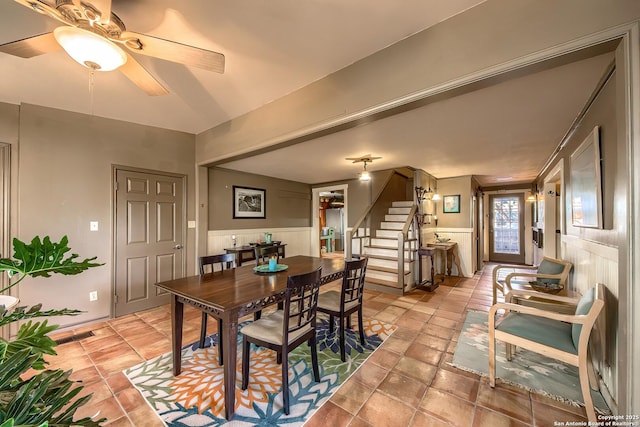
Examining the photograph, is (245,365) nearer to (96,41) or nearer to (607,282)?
(96,41)

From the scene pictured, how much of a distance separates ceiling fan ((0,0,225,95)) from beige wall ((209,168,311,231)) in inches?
122

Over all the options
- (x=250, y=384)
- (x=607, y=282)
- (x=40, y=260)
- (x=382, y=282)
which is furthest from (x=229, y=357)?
(x=382, y=282)

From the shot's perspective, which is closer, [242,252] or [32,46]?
[32,46]

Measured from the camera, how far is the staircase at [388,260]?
4.33 meters

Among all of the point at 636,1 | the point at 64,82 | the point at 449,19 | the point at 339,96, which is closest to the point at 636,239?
the point at 636,1

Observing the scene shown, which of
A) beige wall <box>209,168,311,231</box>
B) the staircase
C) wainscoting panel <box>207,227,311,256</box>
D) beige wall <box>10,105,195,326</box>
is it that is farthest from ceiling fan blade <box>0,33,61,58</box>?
the staircase

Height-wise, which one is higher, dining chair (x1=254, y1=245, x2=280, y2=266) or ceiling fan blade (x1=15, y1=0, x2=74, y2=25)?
ceiling fan blade (x1=15, y1=0, x2=74, y2=25)

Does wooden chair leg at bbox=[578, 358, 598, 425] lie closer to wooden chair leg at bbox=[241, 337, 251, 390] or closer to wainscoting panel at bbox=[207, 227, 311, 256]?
wooden chair leg at bbox=[241, 337, 251, 390]

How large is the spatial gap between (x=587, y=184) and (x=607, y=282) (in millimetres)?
839

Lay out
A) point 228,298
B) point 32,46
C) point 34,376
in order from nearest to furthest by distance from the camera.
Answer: point 34,376, point 32,46, point 228,298

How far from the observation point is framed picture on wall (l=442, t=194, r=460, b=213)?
Answer: 5.82 meters

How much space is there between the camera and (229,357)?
162 cm

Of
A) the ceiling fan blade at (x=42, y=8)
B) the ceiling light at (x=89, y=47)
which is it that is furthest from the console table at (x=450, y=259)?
the ceiling fan blade at (x=42, y=8)

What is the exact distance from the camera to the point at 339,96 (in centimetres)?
214
